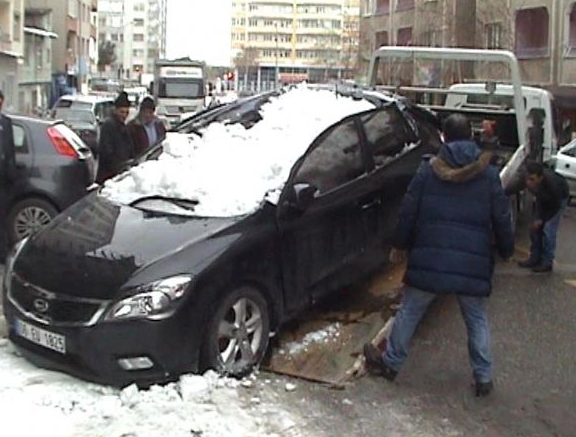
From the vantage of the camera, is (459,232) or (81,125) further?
(81,125)

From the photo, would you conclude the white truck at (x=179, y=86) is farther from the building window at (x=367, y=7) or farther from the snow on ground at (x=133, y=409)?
the snow on ground at (x=133, y=409)

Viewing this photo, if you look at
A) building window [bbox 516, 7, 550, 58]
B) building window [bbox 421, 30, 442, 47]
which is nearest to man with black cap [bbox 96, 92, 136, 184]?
building window [bbox 516, 7, 550, 58]

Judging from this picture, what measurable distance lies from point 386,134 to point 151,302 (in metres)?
3.15

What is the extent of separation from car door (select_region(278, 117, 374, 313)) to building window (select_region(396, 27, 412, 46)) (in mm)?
43077

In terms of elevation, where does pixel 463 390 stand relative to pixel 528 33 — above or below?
below

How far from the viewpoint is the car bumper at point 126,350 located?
534 cm

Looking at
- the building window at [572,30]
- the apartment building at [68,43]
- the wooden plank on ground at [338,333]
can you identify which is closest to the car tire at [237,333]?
the wooden plank on ground at [338,333]

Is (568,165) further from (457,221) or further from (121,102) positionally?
(457,221)

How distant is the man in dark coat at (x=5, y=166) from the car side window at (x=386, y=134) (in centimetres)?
359

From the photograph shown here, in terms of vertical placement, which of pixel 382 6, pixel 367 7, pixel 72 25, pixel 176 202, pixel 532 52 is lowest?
pixel 176 202

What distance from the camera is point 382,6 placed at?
177 ft

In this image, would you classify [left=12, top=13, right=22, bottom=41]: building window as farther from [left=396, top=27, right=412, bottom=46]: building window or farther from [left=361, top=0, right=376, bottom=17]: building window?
[left=361, top=0, right=376, bottom=17]: building window

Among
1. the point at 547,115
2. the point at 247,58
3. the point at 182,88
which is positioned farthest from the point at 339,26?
the point at 547,115


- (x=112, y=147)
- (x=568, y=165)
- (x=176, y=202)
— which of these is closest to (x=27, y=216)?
(x=112, y=147)
